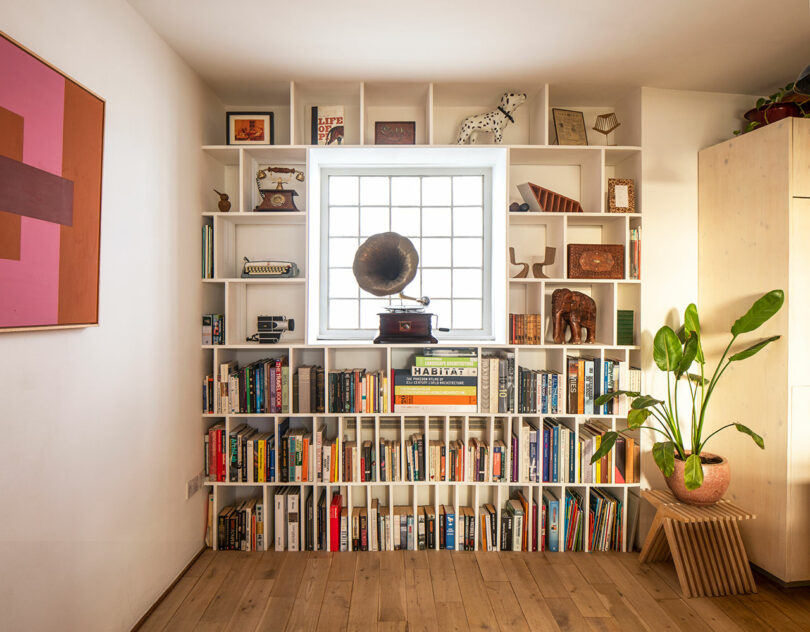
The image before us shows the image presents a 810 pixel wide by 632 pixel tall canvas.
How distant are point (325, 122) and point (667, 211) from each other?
211 centimetres

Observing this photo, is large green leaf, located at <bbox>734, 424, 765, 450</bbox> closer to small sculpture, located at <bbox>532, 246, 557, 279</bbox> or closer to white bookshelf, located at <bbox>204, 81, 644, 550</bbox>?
white bookshelf, located at <bbox>204, 81, 644, 550</bbox>

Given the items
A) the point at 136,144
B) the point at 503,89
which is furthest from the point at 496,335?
the point at 136,144

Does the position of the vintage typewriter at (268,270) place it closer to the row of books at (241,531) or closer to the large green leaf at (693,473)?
the row of books at (241,531)

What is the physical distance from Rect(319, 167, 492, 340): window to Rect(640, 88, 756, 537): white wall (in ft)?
3.14

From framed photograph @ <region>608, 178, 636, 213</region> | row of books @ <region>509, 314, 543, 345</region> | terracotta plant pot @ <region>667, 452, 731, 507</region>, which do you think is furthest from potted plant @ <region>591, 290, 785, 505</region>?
framed photograph @ <region>608, 178, 636, 213</region>

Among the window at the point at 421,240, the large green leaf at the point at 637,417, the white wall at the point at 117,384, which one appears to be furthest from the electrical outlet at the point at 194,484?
the large green leaf at the point at 637,417

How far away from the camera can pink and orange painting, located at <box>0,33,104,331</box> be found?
1.35 m

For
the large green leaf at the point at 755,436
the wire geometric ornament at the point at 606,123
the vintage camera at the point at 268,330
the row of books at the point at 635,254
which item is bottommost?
the large green leaf at the point at 755,436

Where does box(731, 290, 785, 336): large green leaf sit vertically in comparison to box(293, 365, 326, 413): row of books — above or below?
above

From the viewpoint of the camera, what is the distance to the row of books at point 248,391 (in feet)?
9.07

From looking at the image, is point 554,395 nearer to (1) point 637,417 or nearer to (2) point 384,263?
(1) point 637,417

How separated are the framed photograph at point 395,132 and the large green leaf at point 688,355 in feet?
6.21

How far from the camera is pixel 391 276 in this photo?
273cm

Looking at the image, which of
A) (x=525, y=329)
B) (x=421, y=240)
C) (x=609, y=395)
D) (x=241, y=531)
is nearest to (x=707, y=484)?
(x=609, y=395)
